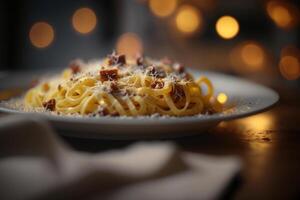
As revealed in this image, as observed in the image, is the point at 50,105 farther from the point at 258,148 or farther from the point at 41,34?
the point at 41,34

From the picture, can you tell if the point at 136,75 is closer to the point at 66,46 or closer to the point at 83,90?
the point at 83,90

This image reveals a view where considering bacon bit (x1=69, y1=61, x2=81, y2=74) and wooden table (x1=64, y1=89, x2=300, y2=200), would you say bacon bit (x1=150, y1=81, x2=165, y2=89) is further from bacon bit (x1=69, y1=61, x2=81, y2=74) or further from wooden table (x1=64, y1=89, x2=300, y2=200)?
bacon bit (x1=69, y1=61, x2=81, y2=74)

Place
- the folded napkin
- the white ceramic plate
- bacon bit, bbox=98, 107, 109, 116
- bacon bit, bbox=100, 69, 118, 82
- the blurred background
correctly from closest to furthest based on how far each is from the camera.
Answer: the folded napkin, the white ceramic plate, bacon bit, bbox=98, 107, 109, 116, bacon bit, bbox=100, 69, 118, 82, the blurred background

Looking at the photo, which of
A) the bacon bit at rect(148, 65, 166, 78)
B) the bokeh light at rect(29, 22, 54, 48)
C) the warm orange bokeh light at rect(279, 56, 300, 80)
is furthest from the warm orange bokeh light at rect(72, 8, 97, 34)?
the bacon bit at rect(148, 65, 166, 78)

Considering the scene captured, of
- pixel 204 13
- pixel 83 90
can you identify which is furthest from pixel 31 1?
pixel 83 90

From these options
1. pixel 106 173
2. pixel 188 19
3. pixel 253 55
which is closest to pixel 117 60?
pixel 106 173

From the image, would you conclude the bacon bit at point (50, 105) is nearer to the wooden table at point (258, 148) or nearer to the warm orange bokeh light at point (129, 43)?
the wooden table at point (258, 148)

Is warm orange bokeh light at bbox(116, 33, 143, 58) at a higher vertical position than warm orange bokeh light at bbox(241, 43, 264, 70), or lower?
higher
